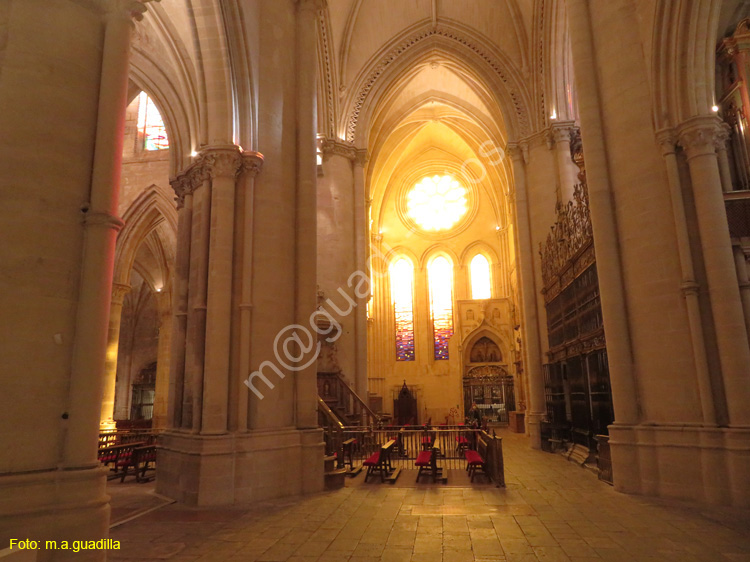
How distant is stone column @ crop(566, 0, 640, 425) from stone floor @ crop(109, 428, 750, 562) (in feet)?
5.51

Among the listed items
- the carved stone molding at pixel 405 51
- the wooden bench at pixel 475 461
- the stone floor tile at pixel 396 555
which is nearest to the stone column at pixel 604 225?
the wooden bench at pixel 475 461

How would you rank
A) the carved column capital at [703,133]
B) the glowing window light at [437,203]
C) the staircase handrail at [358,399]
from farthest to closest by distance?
1. the glowing window light at [437,203]
2. the staircase handrail at [358,399]
3. the carved column capital at [703,133]

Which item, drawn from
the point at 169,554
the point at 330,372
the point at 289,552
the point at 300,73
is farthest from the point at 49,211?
the point at 330,372

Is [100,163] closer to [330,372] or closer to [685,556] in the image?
[685,556]

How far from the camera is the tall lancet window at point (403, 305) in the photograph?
32.2 meters

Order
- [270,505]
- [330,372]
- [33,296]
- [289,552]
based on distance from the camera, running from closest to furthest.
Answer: [33,296] < [289,552] < [270,505] < [330,372]

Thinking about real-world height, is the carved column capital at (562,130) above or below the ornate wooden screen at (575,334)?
above

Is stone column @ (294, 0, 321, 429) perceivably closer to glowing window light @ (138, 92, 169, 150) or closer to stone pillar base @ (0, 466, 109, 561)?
stone pillar base @ (0, 466, 109, 561)

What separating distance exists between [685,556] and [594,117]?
7.16 metres

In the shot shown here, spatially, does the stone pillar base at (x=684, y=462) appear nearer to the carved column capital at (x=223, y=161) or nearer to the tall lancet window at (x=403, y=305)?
the carved column capital at (x=223, y=161)

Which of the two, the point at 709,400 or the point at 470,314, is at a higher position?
the point at 470,314

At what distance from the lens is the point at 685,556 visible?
504 centimetres

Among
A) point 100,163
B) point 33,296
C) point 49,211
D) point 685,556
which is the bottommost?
point 685,556

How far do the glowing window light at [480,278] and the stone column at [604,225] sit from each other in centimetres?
2306
